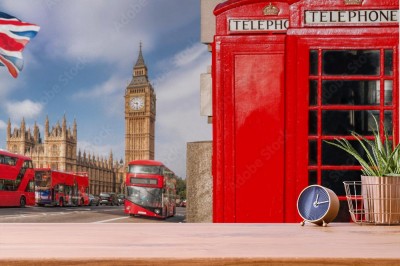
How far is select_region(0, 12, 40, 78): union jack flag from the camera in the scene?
619 centimetres

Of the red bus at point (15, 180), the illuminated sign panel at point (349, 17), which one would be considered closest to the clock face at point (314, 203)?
the illuminated sign panel at point (349, 17)

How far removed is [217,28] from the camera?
3.85 m

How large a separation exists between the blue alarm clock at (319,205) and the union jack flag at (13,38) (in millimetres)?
4803

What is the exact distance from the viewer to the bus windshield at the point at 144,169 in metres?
19.4

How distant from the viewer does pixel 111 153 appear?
281 ft

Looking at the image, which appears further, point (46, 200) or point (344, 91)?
point (46, 200)

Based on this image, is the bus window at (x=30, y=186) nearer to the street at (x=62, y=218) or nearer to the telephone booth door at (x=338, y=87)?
the street at (x=62, y=218)

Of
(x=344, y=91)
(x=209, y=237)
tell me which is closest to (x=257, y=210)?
(x=344, y=91)

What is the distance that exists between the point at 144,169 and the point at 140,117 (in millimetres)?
58363

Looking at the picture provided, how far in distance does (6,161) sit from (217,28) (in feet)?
65.7

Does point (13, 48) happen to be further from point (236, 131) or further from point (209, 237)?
point (209, 237)

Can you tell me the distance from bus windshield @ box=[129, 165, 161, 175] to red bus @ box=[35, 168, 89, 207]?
8874 mm

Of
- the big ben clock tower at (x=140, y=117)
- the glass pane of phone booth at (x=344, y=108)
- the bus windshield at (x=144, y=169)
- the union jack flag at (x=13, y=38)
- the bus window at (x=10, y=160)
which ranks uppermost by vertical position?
the big ben clock tower at (x=140, y=117)

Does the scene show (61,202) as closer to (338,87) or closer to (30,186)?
(30,186)
